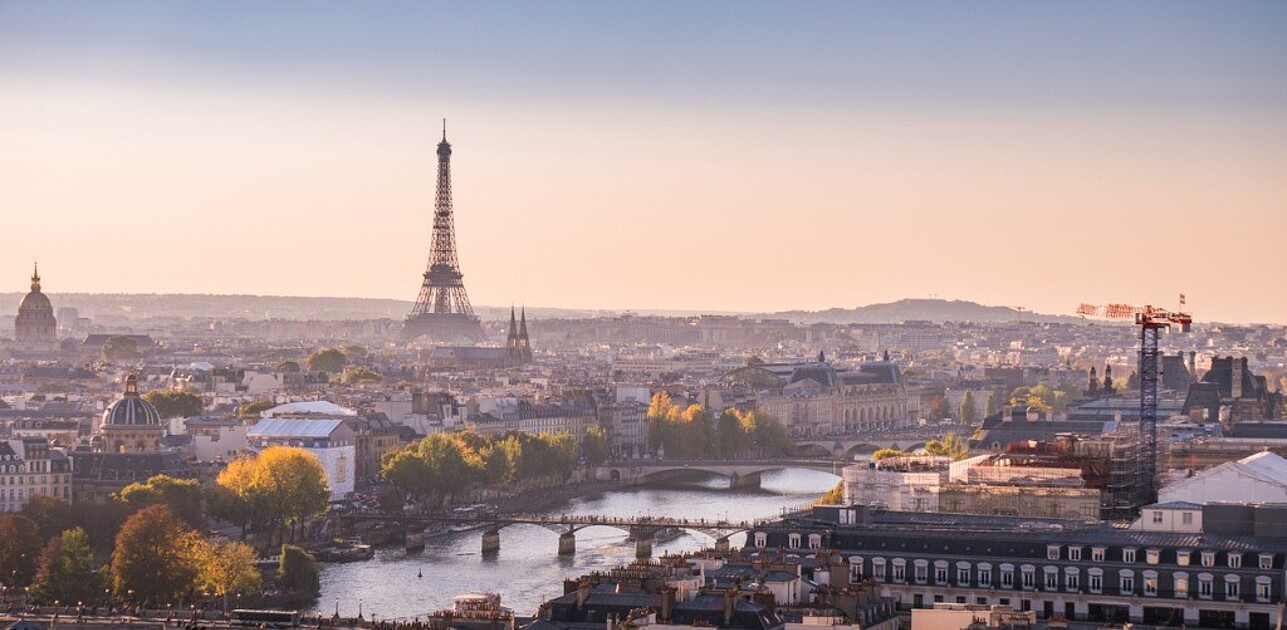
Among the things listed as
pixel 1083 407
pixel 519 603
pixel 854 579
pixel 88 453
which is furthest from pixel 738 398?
pixel 854 579

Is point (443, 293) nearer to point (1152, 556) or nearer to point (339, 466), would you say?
→ point (339, 466)

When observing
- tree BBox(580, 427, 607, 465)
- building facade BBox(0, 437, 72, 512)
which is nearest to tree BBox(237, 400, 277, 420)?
tree BBox(580, 427, 607, 465)

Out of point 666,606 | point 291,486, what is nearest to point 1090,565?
point 666,606

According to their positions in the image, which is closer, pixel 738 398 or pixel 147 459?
pixel 147 459

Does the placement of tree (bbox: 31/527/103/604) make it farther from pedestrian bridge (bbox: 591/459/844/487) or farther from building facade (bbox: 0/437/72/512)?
pedestrian bridge (bbox: 591/459/844/487)

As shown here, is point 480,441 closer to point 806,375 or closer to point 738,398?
point 738,398
